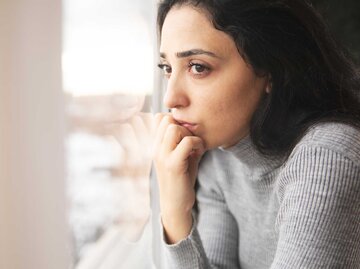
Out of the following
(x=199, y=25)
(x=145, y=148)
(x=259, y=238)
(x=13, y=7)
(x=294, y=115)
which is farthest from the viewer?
(x=145, y=148)

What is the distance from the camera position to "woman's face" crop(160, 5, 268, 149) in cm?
77

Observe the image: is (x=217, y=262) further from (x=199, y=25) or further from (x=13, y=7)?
(x=13, y=7)

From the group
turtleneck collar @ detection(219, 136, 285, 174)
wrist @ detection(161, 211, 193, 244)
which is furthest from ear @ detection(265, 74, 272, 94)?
wrist @ detection(161, 211, 193, 244)

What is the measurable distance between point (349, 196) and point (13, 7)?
0.60 m

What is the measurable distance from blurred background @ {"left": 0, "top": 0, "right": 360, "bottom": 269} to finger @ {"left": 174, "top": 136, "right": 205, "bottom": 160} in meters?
0.16

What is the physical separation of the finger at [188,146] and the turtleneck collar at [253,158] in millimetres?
91

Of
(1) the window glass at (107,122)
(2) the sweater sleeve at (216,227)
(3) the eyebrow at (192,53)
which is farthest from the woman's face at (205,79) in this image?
(2) the sweater sleeve at (216,227)

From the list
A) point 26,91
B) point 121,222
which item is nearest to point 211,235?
point 121,222

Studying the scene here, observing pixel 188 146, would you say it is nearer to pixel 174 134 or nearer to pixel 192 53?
pixel 174 134

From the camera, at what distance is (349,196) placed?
70 centimetres

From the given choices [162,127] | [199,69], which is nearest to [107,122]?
[162,127]

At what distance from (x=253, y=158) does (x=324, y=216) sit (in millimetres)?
256

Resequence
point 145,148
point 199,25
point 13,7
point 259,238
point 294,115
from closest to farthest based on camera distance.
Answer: point 13,7 → point 199,25 → point 294,115 → point 259,238 → point 145,148

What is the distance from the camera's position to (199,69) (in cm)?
79
